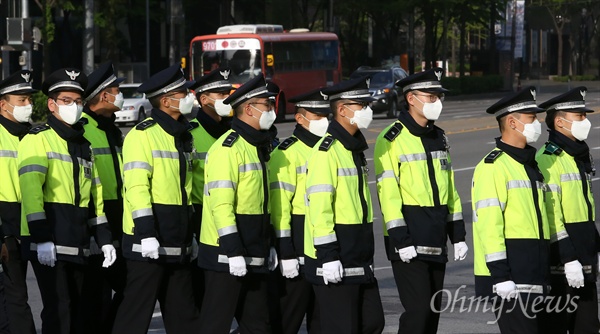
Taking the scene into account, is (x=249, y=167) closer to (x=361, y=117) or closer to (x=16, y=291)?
(x=361, y=117)

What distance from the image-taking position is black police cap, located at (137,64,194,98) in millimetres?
8656

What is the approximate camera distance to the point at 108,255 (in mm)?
8266

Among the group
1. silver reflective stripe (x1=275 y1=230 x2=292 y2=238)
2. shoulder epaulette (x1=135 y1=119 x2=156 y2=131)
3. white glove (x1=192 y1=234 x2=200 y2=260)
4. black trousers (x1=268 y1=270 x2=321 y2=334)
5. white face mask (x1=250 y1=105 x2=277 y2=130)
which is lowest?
black trousers (x1=268 y1=270 x2=321 y2=334)

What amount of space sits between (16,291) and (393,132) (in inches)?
107

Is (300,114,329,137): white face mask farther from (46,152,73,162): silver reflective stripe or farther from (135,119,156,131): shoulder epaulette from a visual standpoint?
(46,152,73,162): silver reflective stripe

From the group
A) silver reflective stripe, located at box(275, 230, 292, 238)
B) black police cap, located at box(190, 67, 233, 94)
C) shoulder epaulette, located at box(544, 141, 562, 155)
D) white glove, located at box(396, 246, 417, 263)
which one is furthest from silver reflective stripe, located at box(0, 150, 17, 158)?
shoulder epaulette, located at box(544, 141, 562, 155)

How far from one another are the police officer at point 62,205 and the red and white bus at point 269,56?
30.6 metres

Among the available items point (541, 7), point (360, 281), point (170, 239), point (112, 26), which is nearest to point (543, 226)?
point (360, 281)

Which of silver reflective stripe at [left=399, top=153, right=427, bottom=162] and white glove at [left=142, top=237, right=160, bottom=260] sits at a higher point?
silver reflective stripe at [left=399, top=153, right=427, bottom=162]

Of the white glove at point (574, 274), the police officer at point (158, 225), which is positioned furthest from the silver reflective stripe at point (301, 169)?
the white glove at point (574, 274)

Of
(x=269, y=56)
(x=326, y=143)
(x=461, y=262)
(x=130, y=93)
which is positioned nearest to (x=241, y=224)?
(x=326, y=143)

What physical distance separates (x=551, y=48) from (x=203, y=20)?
161 ft

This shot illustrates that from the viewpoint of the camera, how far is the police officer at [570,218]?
7.76 m

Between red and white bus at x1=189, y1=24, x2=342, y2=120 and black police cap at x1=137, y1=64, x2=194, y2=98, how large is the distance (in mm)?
30330
